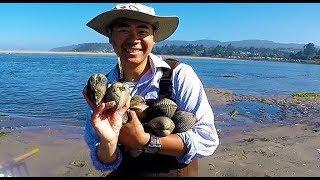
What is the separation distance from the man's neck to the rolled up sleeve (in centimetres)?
29

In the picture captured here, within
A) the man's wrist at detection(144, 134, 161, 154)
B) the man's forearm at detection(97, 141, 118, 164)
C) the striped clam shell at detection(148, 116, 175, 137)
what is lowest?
the man's forearm at detection(97, 141, 118, 164)

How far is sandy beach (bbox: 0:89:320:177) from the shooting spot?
28.4 ft

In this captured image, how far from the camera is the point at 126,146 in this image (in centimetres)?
273

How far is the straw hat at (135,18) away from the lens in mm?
2736

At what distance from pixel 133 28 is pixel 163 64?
0.31m

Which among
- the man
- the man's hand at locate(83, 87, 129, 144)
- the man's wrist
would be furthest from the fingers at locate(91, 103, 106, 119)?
the man's wrist

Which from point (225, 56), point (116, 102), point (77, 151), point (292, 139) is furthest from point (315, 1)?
point (225, 56)

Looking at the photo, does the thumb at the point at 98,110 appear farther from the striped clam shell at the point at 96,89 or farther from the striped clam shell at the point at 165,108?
the striped clam shell at the point at 165,108

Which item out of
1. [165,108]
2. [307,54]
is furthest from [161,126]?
[307,54]

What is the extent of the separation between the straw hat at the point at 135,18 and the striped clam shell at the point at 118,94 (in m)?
0.56

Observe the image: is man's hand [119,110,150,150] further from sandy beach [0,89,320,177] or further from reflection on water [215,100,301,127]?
reflection on water [215,100,301,127]

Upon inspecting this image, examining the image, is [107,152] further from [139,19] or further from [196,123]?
[139,19]

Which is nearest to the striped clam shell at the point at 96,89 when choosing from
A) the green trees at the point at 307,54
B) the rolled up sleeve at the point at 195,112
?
the rolled up sleeve at the point at 195,112

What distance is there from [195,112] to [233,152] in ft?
25.3
